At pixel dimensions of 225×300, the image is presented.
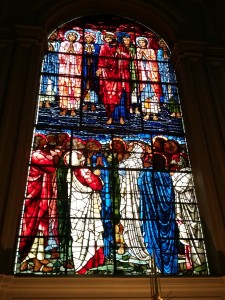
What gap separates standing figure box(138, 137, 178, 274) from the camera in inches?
235

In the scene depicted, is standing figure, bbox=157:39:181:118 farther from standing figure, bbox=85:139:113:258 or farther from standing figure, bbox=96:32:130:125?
standing figure, bbox=85:139:113:258

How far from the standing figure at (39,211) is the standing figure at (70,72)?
1018mm

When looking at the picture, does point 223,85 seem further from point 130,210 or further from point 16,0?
point 16,0

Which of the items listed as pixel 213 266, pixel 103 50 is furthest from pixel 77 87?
pixel 213 266

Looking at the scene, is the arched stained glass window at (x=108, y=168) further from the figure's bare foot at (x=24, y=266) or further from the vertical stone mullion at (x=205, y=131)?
the vertical stone mullion at (x=205, y=131)

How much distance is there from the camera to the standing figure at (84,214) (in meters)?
5.82

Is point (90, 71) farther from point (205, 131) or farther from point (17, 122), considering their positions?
point (205, 131)

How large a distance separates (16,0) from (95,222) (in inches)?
197

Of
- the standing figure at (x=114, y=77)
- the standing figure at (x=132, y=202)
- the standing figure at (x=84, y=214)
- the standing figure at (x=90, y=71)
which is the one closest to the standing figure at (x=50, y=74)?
the standing figure at (x=90, y=71)

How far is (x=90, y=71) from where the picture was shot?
8195mm

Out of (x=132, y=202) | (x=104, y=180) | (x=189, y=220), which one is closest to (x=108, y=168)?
(x=104, y=180)

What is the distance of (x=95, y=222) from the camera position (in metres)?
6.16

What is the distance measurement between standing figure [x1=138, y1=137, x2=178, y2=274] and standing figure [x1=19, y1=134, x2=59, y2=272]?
1.31m

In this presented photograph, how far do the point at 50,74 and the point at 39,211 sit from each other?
2898mm
